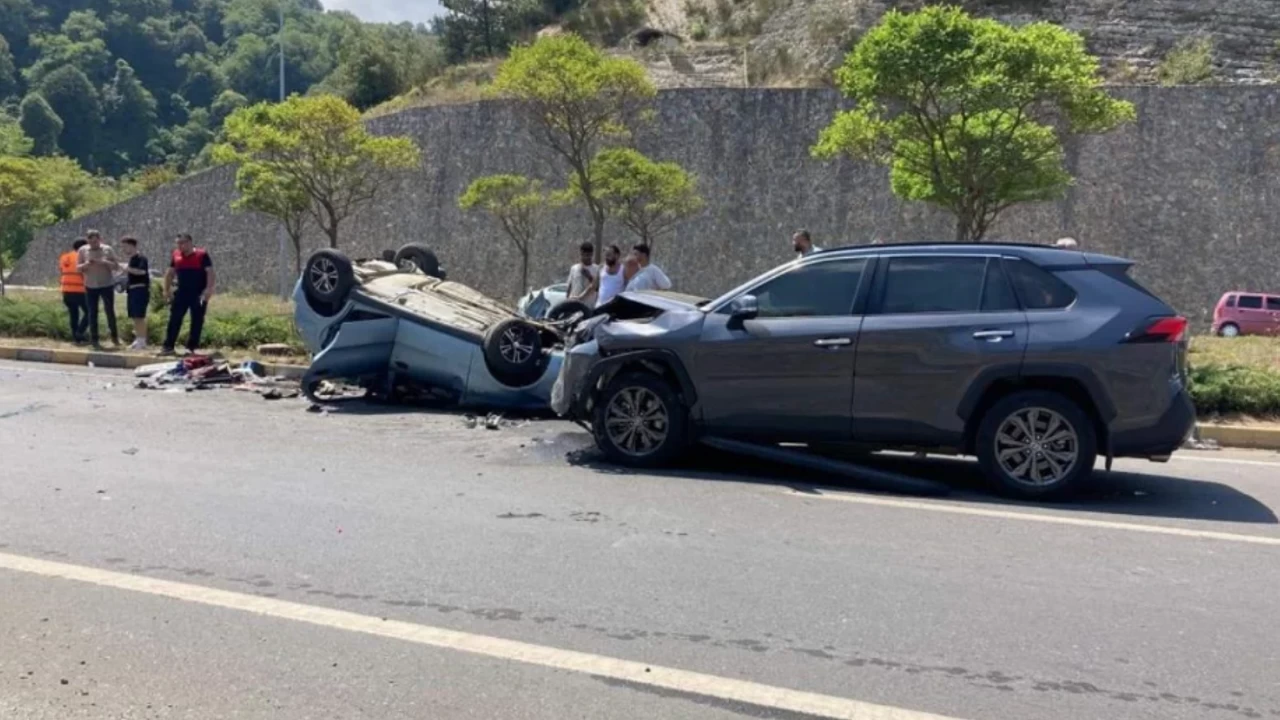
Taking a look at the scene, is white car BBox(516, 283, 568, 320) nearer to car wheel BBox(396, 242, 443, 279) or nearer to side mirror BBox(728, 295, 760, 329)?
car wheel BBox(396, 242, 443, 279)

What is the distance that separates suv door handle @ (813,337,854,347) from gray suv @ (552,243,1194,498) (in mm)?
22

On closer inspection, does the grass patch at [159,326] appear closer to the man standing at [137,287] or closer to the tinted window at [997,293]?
the man standing at [137,287]

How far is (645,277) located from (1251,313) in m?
19.2

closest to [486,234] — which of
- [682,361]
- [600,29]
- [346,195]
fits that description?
[346,195]

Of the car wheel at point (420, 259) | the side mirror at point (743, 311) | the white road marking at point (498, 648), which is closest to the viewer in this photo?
the white road marking at point (498, 648)

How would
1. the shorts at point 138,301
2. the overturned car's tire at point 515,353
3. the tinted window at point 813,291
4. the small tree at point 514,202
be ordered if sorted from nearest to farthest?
the tinted window at point 813,291 < the overturned car's tire at point 515,353 < the shorts at point 138,301 < the small tree at point 514,202

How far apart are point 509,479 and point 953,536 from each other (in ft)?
11.0

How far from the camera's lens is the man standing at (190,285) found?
1695 centimetres

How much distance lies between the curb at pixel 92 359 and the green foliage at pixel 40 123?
257 feet

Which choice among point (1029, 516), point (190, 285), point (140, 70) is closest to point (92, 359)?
point (190, 285)

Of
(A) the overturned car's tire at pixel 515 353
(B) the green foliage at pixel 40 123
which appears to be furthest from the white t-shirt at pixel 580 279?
(B) the green foliage at pixel 40 123

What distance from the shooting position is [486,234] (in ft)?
118

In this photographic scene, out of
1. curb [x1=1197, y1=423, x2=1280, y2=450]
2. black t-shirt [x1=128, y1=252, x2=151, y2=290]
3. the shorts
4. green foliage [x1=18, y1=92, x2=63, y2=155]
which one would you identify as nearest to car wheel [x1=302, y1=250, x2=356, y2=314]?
black t-shirt [x1=128, y1=252, x2=151, y2=290]

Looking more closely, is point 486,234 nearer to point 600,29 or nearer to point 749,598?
point 600,29
